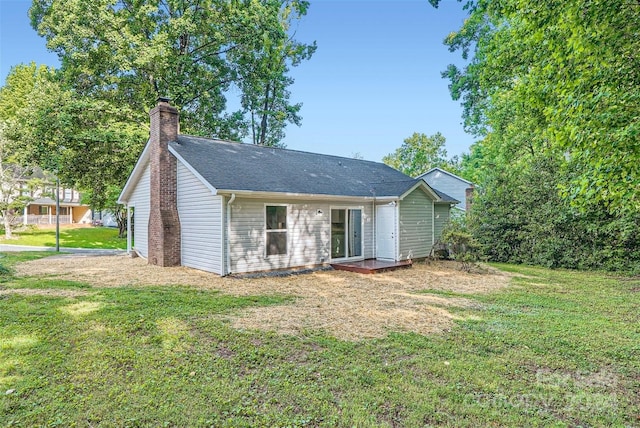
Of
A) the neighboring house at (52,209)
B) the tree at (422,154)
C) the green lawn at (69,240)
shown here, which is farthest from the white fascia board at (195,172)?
the tree at (422,154)

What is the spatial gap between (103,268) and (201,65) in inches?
525

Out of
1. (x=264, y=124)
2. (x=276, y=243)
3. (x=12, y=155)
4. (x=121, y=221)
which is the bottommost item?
(x=276, y=243)

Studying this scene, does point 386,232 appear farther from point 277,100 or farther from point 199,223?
point 277,100

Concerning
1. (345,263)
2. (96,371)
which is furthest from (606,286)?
(96,371)

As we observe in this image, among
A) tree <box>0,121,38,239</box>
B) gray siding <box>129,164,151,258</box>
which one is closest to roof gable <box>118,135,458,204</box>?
gray siding <box>129,164,151,258</box>

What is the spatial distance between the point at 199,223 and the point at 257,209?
1906mm

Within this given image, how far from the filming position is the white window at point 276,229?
10.6 metres

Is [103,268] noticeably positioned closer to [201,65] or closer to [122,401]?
[122,401]

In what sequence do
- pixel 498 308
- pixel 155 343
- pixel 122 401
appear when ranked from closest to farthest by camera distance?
1. pixel 122 401
2. pixel 155 343
3. pixel 498 308

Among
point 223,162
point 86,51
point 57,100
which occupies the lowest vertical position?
point 223,162

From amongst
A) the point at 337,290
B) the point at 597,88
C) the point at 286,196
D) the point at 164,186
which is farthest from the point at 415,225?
the point at 597,88

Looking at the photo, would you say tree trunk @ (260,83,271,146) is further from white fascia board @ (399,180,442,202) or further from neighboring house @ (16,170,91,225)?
neighboring house @ (16,170,91,225)

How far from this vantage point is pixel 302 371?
12.6ft

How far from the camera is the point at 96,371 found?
12.4 ft
